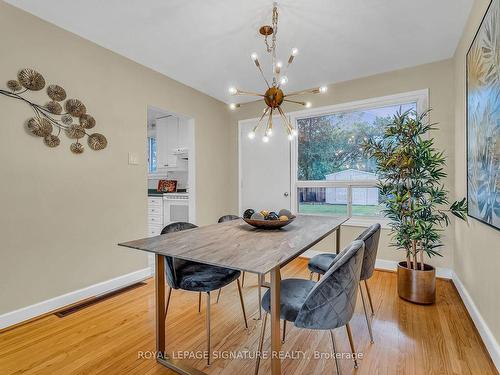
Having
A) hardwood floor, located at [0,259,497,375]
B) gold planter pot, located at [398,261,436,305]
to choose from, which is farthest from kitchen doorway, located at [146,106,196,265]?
gold planter pot, located at [398,261,436,305]

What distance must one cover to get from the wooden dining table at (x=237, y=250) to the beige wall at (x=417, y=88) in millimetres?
1758

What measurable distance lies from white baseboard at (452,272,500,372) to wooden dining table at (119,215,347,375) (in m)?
1.16

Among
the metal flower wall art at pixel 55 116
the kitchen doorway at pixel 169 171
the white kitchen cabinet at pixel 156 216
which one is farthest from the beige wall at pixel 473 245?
the white kitchen cabinet at pixel 156 216

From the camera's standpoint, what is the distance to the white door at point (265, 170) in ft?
13.3

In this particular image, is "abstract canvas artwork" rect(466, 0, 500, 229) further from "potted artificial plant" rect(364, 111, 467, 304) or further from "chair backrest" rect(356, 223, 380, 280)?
"chair backrest" rect(356, 223, 380, 280)

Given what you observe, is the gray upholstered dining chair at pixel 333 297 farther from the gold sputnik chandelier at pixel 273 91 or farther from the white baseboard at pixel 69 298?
the white baseboard at pixel 69 298

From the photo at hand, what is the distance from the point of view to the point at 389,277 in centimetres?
309

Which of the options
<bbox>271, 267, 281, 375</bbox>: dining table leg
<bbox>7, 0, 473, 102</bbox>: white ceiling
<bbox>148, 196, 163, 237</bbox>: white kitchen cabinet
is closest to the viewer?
<bbox>271, 267, 281, 375</bbox>: dining table leg

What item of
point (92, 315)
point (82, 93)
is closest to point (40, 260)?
point (92, 315)

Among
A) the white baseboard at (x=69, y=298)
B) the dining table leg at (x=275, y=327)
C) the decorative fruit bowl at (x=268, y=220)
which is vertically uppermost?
the decorative fruit bowl at (x=268, y=220)

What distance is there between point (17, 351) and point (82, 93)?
7.02 feet

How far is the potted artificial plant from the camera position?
93.4 inches

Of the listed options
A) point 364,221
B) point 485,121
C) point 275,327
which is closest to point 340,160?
point 364,221

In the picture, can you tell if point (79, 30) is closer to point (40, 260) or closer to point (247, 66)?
point (247, 66)
